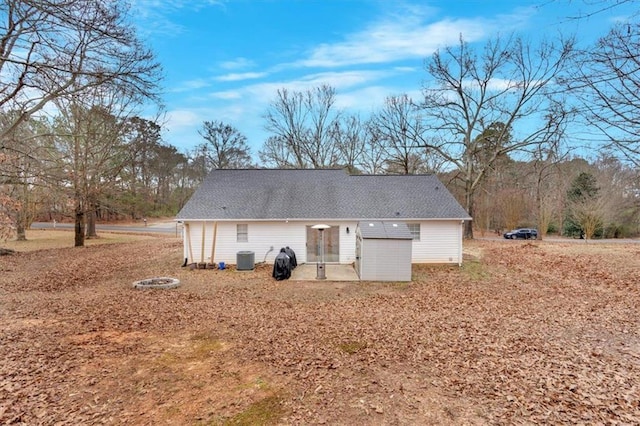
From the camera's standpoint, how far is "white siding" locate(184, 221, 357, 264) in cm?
1492

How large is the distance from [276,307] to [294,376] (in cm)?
385

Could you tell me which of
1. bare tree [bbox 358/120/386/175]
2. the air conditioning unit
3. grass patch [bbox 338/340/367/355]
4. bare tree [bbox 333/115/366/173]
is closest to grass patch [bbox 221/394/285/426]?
grass patch [bbox 338/340/367/355]

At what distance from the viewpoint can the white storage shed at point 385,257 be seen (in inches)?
482

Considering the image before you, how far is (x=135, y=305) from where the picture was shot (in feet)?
28.8

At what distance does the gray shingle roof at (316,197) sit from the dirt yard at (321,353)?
4.26 meters

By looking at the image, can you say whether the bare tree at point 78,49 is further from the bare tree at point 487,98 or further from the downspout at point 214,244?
the bare tree at point 487,98

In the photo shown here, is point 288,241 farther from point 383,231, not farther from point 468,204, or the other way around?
point 468,204

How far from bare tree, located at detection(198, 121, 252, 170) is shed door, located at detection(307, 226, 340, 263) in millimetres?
27624

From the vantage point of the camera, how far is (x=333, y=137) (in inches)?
1292

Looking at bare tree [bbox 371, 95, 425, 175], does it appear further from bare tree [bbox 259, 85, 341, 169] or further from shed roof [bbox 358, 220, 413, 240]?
shed roof [bbox 358, 220, 413, 240]

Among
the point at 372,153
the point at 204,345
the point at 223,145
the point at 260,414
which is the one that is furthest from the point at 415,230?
the point at 223,145

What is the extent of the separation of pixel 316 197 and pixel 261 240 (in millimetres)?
3527

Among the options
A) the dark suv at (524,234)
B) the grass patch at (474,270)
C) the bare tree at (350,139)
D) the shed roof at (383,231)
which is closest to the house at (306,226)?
the grass patch at (474,270)

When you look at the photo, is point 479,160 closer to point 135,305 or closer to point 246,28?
point 246,28
